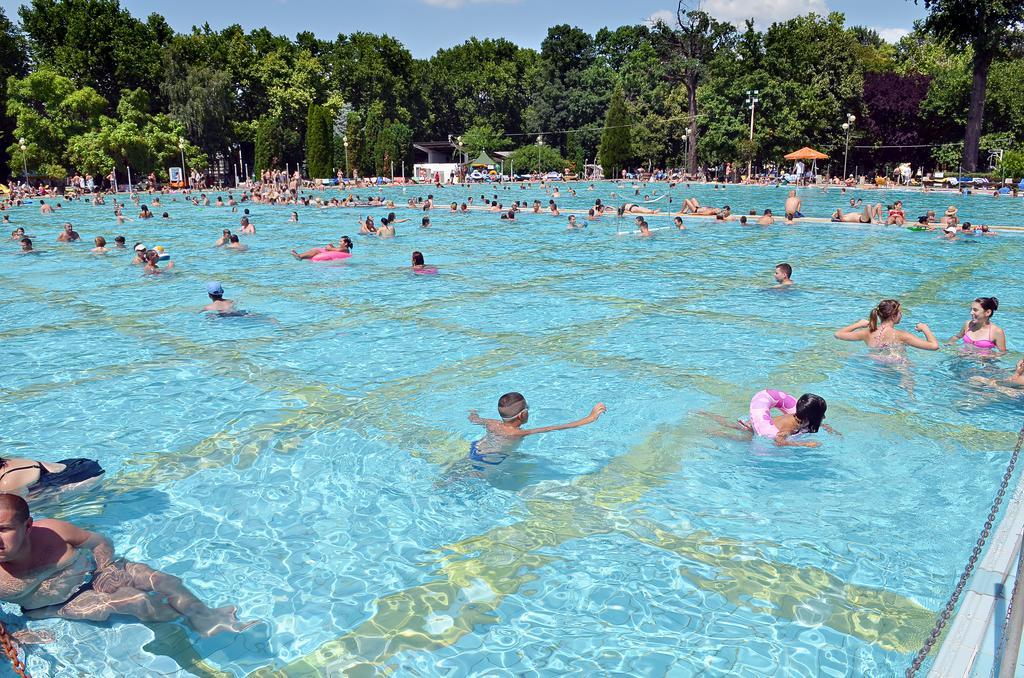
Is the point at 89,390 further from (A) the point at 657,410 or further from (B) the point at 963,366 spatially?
(B) the point at 963,366

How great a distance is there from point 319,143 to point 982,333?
170 feet

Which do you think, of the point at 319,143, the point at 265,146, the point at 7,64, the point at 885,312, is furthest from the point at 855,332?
the point at 7,64

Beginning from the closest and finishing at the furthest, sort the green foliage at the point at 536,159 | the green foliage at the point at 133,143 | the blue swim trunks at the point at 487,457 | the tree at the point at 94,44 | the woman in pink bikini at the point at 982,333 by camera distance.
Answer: the blue swim trunks at the point at 487,457
the woman in pink bikini at the point at 982,333
the green foliage at the point at 133,143
the tree at the point at 94,44
the green foliage at the point at 536,159

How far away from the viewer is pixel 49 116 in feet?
150

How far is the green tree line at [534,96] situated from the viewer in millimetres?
45188

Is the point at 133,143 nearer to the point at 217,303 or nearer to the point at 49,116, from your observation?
the point at 49,116

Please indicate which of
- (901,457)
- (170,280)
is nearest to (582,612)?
(901,457)

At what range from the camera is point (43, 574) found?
4035mm

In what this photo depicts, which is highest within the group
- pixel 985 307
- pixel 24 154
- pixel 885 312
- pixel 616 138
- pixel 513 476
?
pixel 616 138

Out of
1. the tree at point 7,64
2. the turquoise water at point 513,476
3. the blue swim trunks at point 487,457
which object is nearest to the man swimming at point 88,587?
the turquoise water at point 513,476

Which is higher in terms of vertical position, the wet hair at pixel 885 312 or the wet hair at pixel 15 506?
the wet hair at pixel 885 312

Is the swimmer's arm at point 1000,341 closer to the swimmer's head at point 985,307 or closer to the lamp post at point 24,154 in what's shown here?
the swimmer's head at point 985,307

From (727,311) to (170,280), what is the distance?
11.3m

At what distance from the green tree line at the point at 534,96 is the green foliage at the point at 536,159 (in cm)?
20
